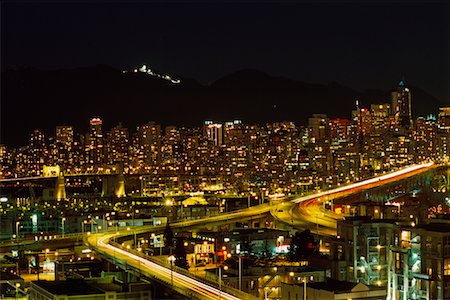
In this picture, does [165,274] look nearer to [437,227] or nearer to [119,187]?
[437,227]

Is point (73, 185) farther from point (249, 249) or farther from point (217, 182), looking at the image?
point (249, 249)

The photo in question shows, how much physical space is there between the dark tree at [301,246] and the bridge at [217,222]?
1.72 m

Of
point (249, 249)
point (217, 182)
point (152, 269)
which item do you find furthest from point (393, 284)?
point (217, 182)

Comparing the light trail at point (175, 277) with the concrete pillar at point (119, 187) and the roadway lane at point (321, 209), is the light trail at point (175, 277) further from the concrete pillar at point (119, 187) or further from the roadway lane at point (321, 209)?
the concrete pillar at point (119, 187)

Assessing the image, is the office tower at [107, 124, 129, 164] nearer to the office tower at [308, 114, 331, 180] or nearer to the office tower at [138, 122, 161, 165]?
the office tower at [138, 122, 161, 165]

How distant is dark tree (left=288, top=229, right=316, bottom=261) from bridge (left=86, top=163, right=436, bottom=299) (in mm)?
1716

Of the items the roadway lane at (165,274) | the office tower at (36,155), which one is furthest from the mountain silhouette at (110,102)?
the roadway lane at (165,274)

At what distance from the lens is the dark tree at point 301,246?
12.6 metres

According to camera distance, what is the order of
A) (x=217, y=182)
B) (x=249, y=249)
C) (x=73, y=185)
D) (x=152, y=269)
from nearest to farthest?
(x=152, y=269) < (x=249, y=249) < (x=217, y=182) < (x=73, y=185)

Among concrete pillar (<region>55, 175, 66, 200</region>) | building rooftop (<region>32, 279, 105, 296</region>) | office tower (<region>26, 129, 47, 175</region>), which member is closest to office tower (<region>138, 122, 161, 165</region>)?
office tower (<region>26, 129, 47, 175</region>)

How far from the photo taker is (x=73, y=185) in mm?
40500

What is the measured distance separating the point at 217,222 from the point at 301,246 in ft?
16.5

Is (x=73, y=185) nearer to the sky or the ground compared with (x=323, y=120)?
nearer to the ground

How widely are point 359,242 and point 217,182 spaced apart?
23.5 metres
